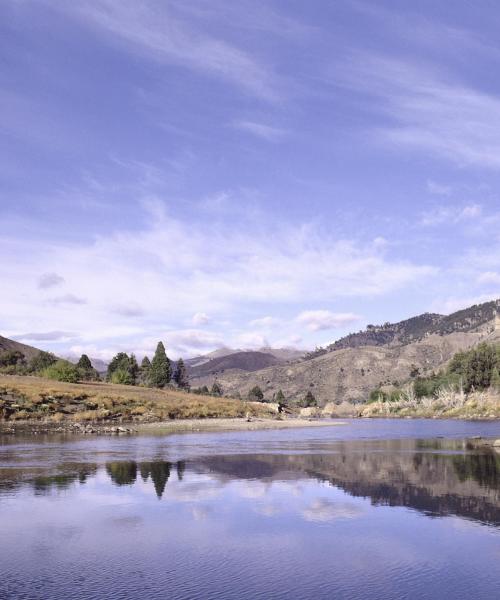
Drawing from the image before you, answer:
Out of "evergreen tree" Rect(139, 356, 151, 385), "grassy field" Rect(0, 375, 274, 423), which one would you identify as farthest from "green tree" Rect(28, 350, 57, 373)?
"grassy field" Rect(0, 375, 274, 423)

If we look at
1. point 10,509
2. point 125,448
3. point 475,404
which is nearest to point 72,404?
point 125,448

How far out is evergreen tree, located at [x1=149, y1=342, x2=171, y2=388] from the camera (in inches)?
5960

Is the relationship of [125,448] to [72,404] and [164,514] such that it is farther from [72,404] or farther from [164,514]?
[72,404]

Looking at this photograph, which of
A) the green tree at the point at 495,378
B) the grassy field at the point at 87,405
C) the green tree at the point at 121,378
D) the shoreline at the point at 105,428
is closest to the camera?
the shoreline at the point at 105,428

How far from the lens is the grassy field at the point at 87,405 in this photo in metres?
73.1

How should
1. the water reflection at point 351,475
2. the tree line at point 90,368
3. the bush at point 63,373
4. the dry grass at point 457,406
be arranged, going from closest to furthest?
the water reflection at point 351,475 → the bush at point 63,373 → the tree line at point 90,368 → the dry grass at point 457,406

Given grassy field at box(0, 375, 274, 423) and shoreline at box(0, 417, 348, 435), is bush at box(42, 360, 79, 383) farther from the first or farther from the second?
shoreline at box(0, 417, 348, 435)

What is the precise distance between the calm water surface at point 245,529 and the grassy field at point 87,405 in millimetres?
35859

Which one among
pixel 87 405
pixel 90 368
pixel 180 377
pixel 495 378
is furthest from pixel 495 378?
pixel 87 405

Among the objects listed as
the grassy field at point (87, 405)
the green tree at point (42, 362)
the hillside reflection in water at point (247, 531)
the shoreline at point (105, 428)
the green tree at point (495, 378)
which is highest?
the green tree at point (42, 362)

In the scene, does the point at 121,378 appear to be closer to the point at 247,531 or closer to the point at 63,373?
the point at 63,373

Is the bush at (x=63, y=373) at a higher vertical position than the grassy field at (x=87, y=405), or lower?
higher

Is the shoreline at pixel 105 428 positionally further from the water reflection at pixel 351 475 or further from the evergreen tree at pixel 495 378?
the evergreen tree at pixel 495 378

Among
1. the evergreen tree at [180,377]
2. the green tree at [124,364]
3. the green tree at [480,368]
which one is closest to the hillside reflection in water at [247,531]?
the green tree at [124,364]
